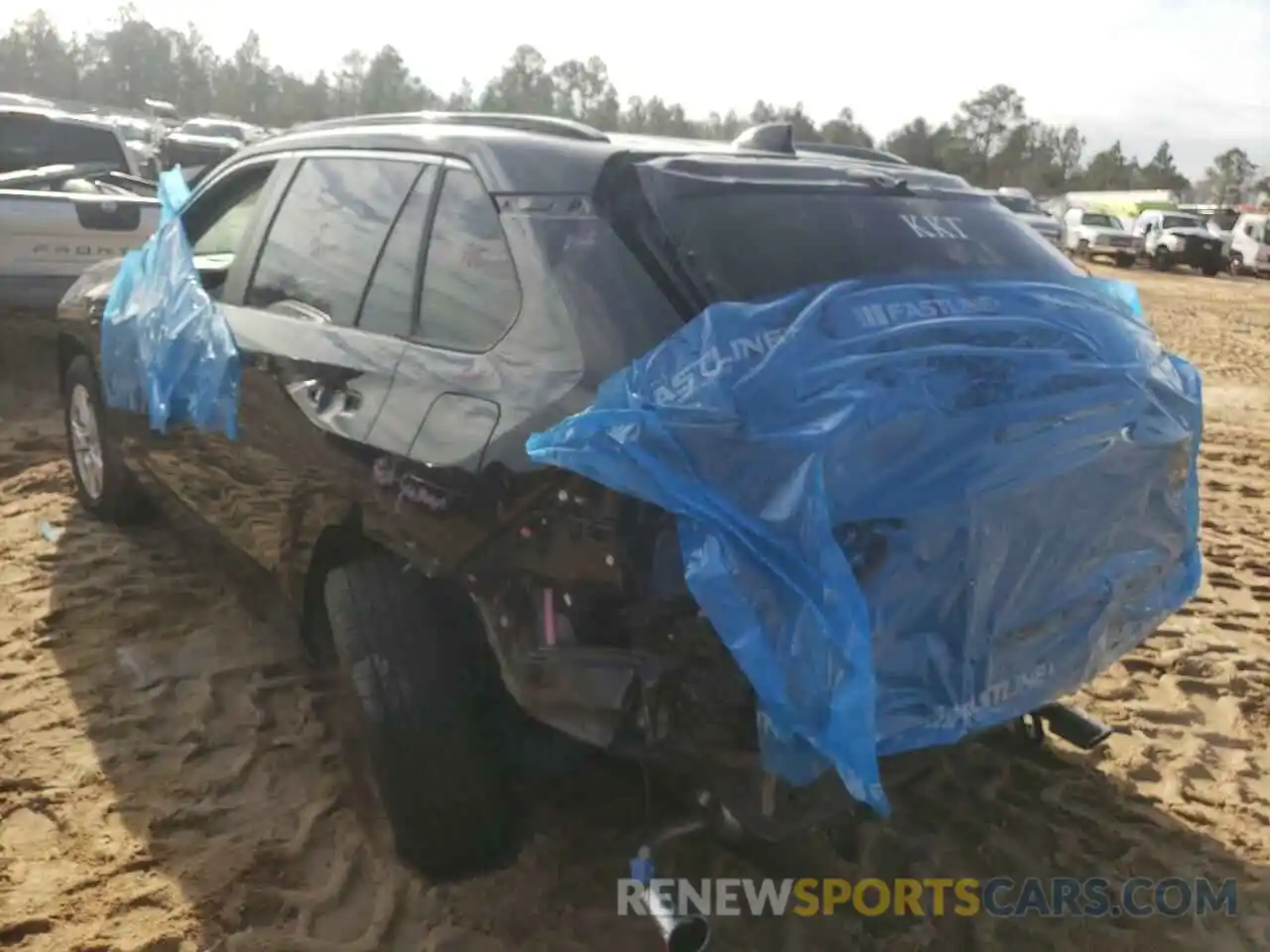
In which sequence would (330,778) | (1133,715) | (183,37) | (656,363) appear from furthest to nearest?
(183,37) < (1133,715) < (330,778) < (656,363)

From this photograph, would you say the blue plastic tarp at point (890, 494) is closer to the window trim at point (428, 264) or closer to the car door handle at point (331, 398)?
the window trim at point (428, 264)

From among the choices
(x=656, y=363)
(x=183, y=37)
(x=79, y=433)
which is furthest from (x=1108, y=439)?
(x=183, y=37)

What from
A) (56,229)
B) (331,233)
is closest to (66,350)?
(56,229)

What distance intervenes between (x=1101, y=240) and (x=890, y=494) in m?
31.4

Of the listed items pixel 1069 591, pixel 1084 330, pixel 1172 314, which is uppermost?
pixel 1084 330

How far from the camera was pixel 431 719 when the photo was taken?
2678mm

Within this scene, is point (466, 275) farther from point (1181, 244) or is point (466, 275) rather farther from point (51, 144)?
point (1181, 244)

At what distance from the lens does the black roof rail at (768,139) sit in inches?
131

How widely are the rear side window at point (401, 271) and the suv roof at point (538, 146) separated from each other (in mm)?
126

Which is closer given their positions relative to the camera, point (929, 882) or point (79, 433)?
point (929, 882)

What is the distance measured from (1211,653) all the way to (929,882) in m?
2.09

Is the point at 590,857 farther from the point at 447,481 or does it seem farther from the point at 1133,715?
the point at 1133,715

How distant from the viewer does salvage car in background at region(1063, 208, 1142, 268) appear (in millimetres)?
30484

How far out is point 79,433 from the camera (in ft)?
17.1
